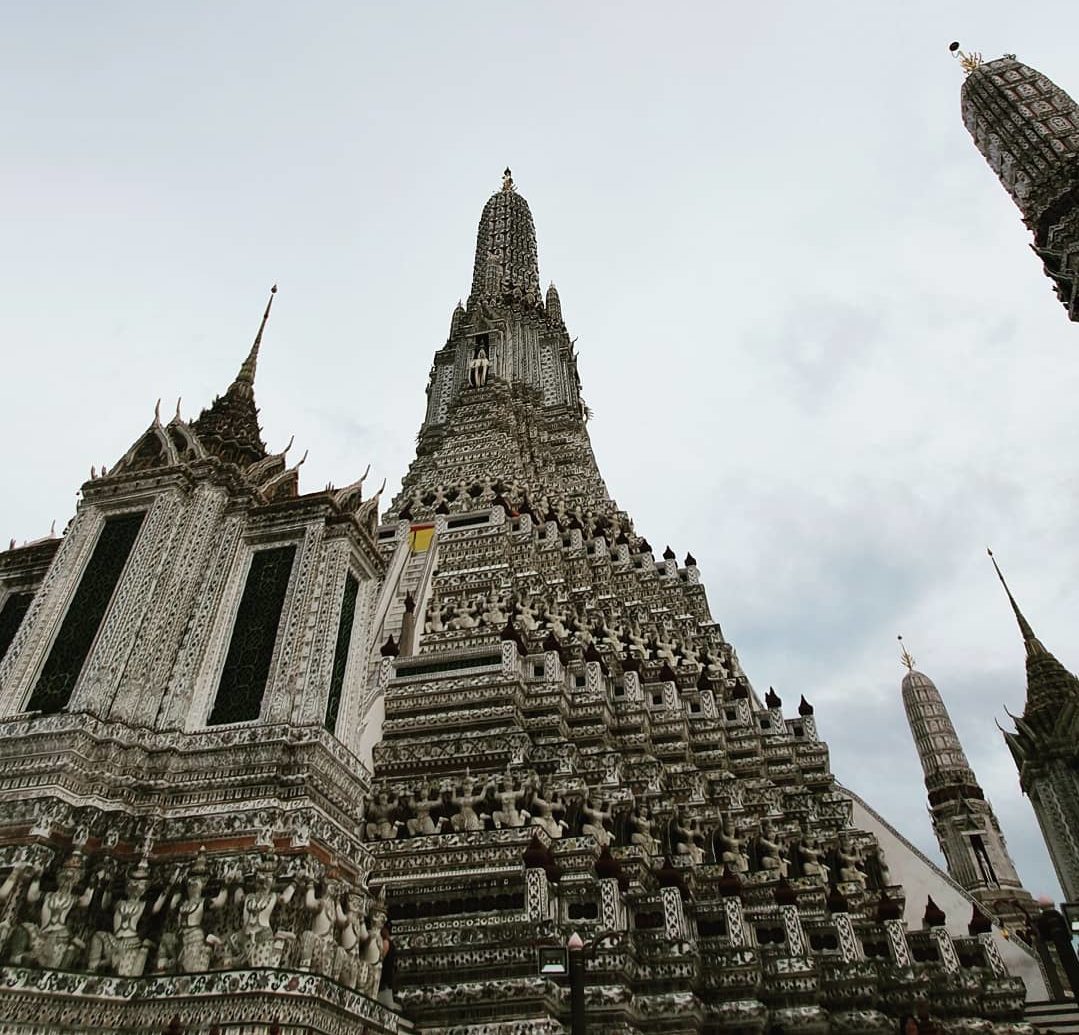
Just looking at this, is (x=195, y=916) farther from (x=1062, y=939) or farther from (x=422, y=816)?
(x=1062, y=939)

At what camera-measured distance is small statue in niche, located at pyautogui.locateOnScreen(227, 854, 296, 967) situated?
8297mm

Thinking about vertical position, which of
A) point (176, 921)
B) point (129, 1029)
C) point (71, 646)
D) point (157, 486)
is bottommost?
point (129, 1029)

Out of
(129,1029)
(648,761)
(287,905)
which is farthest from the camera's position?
(648,761)

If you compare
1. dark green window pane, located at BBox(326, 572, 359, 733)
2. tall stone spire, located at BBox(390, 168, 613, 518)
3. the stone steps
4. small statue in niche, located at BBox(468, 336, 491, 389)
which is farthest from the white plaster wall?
small statue in niche, located at BBox(468, 336, 491, 389)

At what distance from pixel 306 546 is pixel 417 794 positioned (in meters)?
5.12

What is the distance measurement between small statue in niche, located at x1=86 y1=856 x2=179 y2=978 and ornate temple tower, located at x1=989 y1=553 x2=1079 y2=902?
3529 cm

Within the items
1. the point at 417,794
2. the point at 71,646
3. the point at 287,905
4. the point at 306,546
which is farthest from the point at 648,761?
the point at 71,646

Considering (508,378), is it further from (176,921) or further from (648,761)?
(176,921)

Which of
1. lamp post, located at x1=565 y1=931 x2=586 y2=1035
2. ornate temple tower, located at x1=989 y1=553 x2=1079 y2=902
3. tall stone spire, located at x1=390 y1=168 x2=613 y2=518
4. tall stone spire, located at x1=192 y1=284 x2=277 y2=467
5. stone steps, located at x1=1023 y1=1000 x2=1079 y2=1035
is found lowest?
lamp post, located at x1=565 y1=931 x2=586 y2=1035

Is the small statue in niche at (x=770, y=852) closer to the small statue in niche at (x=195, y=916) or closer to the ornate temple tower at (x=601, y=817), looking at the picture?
the ornate temple tower at (x=601, y=817)

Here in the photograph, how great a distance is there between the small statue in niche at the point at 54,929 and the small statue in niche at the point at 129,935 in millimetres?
194

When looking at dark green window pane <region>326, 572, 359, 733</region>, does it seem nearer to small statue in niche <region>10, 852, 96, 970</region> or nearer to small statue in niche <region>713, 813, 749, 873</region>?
small statue in niche <region>10, 852, 96, 970</region>

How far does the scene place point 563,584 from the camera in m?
22.6

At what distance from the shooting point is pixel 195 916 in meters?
8.61
